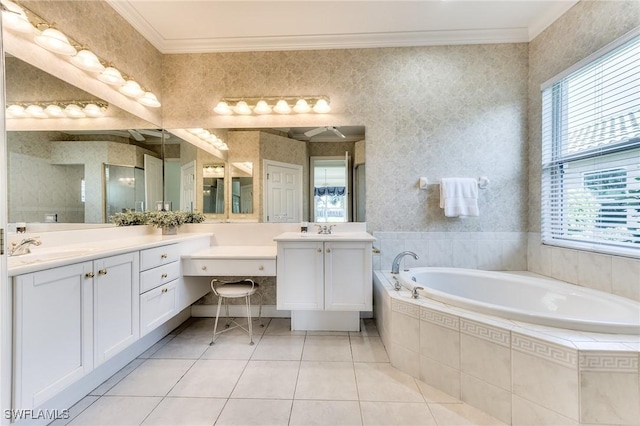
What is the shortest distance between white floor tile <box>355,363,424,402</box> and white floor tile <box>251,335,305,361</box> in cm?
49

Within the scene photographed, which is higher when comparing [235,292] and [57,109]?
[57,109]

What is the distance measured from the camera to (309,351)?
6.64 feet

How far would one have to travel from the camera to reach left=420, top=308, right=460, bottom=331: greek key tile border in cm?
152

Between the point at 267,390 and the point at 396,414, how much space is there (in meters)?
0.75

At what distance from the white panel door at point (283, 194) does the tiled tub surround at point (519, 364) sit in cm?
130

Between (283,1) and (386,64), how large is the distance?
1.08 m

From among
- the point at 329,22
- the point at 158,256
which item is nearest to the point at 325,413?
the point at 158,256

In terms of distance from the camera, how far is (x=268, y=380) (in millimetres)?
1678

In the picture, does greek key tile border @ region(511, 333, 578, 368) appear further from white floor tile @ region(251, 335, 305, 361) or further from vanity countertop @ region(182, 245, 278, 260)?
vanity countertop @ region(182, 245, 278, 260)

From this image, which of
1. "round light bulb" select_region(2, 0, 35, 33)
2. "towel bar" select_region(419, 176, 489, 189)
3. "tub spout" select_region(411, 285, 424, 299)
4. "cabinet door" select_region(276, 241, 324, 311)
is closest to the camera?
"round light bulb" select_region(2, 0, 35, 33)

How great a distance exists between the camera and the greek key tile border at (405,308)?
171cm

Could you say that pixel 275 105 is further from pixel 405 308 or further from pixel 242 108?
pixel 405 308

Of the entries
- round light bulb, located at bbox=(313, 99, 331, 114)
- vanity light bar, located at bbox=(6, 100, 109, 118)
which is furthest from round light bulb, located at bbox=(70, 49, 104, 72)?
round light bulb, located at bbox=(313, 99, 331, 114)

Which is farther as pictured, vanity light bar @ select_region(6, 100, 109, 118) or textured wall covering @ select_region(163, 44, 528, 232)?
textured wall covering @ select_region(163, 44, 528, 232)
